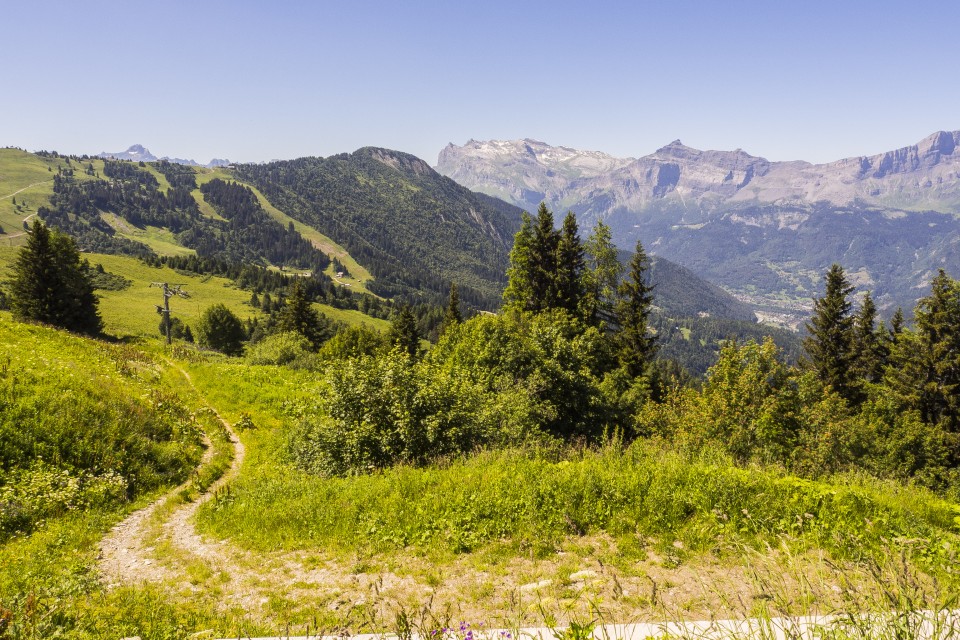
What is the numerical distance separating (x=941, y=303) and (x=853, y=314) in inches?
368

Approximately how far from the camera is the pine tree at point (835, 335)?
138ft

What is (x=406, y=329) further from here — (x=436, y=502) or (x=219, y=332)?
(x=436, y=502)

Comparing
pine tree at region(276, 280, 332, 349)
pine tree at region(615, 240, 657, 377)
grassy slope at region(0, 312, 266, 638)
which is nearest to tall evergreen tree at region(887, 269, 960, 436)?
pine tree at region(615, 240, 657, 377)

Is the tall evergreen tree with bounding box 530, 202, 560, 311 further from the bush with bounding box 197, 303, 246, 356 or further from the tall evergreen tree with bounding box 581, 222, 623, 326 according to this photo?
the bush with bounding box 197, 303, 246, 356

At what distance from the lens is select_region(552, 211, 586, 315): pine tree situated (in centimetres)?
3612

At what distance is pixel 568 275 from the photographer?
120ft

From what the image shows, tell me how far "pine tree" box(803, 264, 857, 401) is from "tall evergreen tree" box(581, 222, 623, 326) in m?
21.0

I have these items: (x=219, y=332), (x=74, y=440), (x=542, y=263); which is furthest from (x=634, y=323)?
(x=219, y=332)

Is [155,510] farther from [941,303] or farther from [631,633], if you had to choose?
[941,303]

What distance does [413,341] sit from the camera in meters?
68.3

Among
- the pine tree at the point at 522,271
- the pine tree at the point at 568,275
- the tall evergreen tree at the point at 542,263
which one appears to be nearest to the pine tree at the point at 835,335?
the pine tree at the point at 568,275

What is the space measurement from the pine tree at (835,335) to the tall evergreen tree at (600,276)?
21.0 meters

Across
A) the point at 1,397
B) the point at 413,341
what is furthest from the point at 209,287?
the point at 1,397

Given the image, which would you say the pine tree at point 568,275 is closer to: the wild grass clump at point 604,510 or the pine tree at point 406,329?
the wild grass clump at point 604,510
